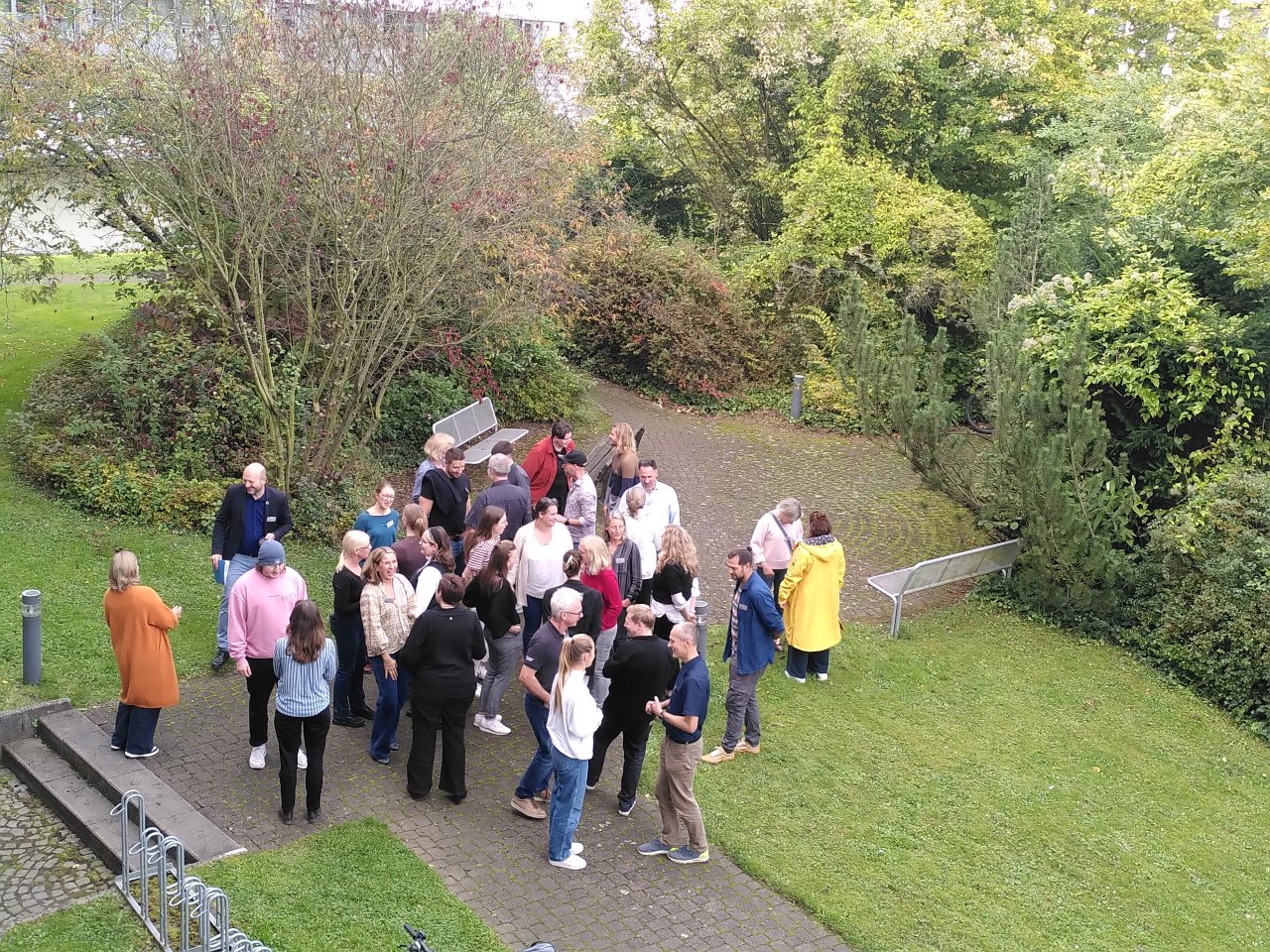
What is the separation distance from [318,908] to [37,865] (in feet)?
6.49

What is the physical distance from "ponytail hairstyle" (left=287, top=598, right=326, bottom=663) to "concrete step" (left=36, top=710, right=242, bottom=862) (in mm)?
1254

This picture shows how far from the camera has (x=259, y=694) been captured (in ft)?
26.7

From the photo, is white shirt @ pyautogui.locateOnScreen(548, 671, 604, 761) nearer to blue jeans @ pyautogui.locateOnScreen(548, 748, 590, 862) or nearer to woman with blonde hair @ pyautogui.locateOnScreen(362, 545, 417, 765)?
blue jeans @ pyautogui.locateOnScreen(548, 748, 590, 862)

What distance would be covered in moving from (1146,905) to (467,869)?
4.47 meters

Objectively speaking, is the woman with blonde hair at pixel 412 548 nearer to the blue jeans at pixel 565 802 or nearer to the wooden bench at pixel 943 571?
the blue jeans at pixel 565 802

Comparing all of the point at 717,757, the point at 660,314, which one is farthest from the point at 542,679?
the point at 660,314

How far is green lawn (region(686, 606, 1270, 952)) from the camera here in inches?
302

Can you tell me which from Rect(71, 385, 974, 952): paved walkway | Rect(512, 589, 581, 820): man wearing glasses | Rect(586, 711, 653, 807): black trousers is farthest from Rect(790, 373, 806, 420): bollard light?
Rect(512, 589, 581, 820): man wearing glasses

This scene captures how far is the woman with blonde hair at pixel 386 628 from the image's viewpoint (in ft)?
26.5

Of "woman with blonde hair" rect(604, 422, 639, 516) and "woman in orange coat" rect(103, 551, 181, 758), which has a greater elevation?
"woman with blonde hair" rect(604, 422, 639, 516)

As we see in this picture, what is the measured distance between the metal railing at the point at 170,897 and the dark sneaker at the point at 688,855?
267 cm

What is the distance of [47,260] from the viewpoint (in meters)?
13.8

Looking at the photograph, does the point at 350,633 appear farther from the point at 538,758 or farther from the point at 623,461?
the point at 623,461

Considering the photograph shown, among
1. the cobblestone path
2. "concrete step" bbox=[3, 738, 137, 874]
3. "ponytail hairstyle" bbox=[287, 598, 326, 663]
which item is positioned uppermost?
"ponytail hairstyle" bbox=[287, 598, 326, 663]
